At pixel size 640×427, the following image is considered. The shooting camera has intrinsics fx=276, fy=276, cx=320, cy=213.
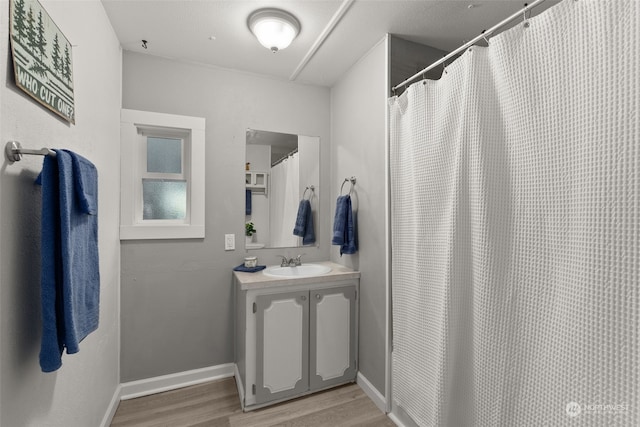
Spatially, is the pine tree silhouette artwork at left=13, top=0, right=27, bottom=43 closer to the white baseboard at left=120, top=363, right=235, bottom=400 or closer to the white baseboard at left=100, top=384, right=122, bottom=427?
the white baseboard at left=100, top=384, right=122, bottom=427

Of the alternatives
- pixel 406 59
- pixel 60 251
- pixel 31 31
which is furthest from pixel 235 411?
pixel 406 59

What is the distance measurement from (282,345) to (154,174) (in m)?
1.57

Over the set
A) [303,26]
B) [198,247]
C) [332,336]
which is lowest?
[332,336]

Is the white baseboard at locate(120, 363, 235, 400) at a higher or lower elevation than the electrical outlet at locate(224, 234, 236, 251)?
lower

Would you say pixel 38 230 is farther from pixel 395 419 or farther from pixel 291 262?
pixel 395 419

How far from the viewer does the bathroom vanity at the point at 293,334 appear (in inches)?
71.7

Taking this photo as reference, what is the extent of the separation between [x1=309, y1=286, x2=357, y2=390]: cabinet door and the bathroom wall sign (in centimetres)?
165

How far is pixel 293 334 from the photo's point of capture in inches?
75.1

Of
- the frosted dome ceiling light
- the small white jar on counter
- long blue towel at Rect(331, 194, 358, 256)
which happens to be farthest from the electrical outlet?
the frosted dome ceiling light

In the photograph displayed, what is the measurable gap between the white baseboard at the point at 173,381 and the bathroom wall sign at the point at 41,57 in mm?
1843

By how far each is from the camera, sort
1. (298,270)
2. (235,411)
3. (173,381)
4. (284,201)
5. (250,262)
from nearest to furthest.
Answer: (235,411) → (173,381) → (250,262) → (298,270) → (284,201)

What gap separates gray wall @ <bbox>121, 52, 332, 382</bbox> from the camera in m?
2.00

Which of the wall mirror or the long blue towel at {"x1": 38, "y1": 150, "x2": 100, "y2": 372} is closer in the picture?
the long blue towel at {"x1": 38, "y1": 150, "x2": 100, "y2": 372}

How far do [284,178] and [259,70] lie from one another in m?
0.90
